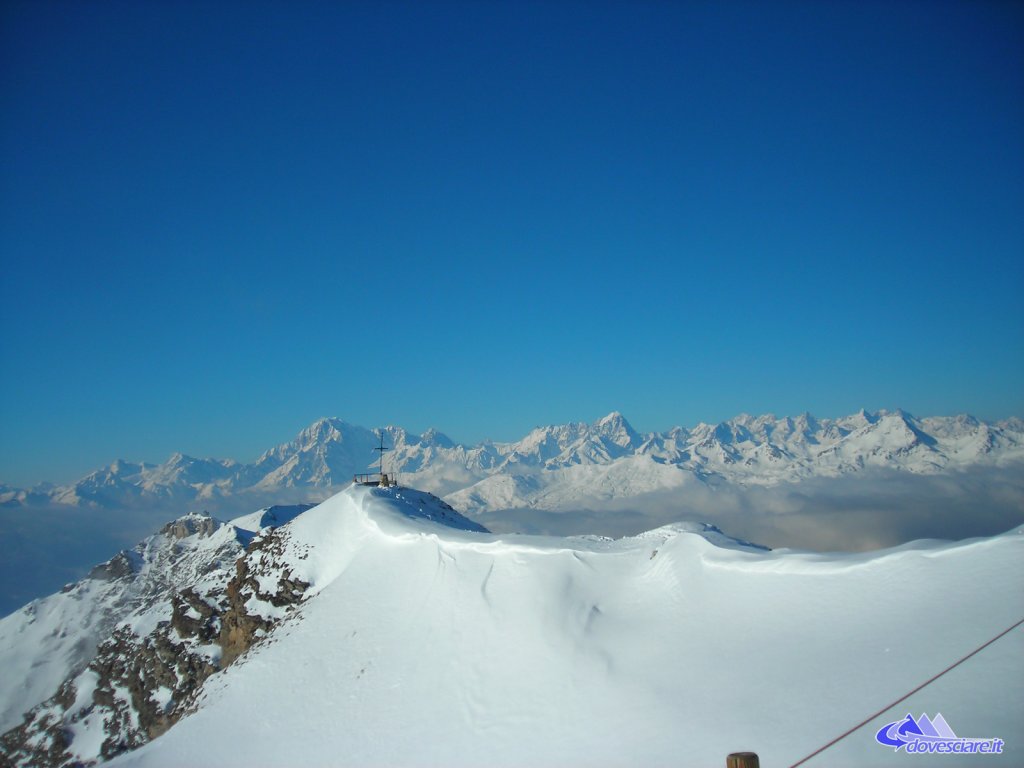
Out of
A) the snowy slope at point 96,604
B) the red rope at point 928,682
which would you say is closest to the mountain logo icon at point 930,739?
the red rope at point 928,682

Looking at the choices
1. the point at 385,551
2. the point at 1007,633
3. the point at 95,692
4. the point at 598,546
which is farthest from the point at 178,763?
the point at 95,692

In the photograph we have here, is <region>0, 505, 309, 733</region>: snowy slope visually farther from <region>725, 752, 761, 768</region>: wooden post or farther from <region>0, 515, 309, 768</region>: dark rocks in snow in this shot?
<region>725, 752, 761, 768</region>: wooden post

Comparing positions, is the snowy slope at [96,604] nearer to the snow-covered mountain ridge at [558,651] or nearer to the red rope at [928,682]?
the snow-covered mountain ridge at [558,651]

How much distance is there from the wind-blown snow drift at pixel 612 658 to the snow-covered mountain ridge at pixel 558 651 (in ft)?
0.23

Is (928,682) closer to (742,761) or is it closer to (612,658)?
(742,761)

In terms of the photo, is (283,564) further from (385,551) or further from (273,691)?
(273,691)

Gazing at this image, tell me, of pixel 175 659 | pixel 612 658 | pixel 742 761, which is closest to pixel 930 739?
pixel 742 761

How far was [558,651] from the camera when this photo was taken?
23141 millimetres

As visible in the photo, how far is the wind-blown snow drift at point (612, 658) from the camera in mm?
14930

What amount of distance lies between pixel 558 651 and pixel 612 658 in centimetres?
250

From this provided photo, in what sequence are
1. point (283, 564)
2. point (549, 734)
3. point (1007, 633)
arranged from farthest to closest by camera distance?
point (283, 564)
point (549, 734)
point (1007, 633)

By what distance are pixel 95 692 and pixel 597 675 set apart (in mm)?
51792

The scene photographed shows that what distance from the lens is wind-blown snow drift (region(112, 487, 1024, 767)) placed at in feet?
49.0

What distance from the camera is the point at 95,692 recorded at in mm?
50531
